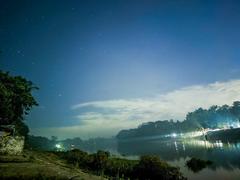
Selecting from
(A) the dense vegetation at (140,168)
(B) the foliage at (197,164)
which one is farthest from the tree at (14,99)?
(B) the foliage at (197,164)

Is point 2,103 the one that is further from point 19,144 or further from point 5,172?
point 5,172

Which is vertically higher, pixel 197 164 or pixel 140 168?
pixel 140 168

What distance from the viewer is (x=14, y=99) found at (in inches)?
1593

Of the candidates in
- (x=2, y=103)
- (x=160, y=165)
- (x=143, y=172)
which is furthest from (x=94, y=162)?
(x=2, y=103)

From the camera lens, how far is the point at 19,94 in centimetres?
4116

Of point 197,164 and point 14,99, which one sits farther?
point 197,164

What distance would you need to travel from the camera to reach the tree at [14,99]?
125 ft

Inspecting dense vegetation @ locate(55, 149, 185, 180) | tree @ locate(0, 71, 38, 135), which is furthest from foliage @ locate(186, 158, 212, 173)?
tree @ locate(0, 71, 38, 135)

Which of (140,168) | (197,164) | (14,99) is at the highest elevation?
(14,99)

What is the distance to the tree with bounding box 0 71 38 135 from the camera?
125 ft

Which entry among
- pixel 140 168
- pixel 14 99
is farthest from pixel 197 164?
pixel 14 99

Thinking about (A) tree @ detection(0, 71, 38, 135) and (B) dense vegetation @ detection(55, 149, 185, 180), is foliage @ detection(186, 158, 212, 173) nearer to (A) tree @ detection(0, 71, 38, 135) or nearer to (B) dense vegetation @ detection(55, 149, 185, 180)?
(B) dense vegetation @ detection(55, 149, 185, 180)

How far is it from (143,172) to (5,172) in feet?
91.9

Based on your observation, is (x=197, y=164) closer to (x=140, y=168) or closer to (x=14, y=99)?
(x=140, y=168)
